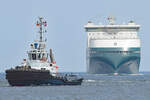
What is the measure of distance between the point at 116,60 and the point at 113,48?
3.59m

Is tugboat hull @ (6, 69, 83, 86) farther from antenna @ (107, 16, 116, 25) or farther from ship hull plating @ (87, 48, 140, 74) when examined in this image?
antenna @ (107, 16, 116, 25)

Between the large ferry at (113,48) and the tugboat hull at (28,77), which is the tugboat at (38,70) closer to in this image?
the tugboat hull at (28,77)

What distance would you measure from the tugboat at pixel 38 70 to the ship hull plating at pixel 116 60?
7095cm

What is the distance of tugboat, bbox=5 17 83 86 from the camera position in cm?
9694

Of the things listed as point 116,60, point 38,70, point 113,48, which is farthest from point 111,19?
point 38,70

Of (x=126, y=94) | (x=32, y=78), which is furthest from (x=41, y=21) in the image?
(x=126, y=94)

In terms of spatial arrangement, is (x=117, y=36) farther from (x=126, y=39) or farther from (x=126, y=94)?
(x=126, y=94)

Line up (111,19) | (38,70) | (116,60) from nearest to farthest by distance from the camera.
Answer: (38,70)
(116,60)
(111,19)

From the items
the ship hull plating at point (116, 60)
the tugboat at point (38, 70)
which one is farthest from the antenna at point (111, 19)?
the tugboat at point (38, 70)

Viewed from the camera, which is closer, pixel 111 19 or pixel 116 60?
pixel 116 60

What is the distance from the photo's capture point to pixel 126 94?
85750mm

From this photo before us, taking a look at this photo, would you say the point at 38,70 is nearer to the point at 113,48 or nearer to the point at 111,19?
the point at 113,48

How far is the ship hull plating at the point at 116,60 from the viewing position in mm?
176250

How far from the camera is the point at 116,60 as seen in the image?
175500 millimetres
